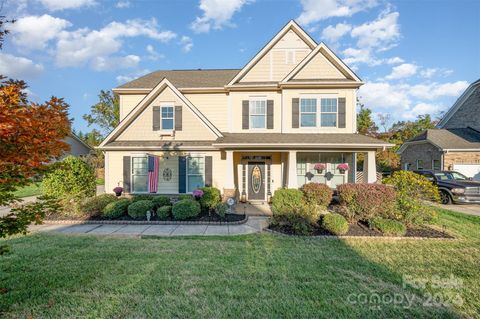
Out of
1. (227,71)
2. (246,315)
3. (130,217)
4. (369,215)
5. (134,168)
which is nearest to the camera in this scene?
(246,315)

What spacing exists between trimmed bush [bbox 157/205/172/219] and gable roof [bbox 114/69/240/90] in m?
7.43

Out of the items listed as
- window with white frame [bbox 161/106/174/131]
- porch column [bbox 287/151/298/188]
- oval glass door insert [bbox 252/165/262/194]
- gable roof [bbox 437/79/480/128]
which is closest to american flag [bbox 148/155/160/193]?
window with white frame [bbox 161/106/174/131]

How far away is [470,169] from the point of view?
16.4 metres

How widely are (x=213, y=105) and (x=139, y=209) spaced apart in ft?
23.5

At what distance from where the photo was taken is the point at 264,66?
12.4 meters

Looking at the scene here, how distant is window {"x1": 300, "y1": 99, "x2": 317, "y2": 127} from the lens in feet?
39.1

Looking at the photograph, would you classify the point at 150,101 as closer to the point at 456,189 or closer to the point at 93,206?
the point at 93,206

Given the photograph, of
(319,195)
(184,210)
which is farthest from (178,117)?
(319,195)

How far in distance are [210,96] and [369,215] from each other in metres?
9.97

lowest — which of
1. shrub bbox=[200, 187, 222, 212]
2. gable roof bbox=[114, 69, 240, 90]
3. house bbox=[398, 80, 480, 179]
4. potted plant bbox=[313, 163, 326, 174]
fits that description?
shrub bbox=[200, 187, 222, 212]

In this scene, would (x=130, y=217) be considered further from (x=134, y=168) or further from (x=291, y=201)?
(x=291, y=201)

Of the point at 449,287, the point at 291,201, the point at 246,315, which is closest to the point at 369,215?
the point at 291,201

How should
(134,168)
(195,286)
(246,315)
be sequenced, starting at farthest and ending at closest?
(134,168)
(195,286)
(246,315)

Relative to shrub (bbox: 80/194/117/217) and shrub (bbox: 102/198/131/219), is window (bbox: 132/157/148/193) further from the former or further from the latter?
shrub (bbox: 102/198/131/219)
